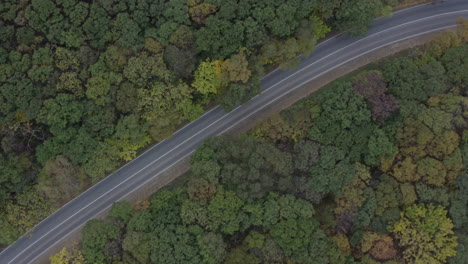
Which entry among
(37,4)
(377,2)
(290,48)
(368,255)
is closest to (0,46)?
(37,4)

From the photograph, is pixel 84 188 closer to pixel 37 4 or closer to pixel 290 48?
pixel 37 4

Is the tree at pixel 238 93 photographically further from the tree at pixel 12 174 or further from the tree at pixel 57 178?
the tree at pixel 12 174

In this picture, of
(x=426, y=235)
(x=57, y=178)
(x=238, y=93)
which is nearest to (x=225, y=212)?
(x=238, y=93)

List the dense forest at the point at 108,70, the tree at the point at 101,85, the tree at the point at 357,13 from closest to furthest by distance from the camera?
the dense forest at the point at 108,70, the tree at the point at 101,85, the tree at the point at 357,13

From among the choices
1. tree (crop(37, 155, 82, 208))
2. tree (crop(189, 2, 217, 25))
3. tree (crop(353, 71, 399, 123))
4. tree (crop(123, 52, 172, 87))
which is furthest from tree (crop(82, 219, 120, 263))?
tree (crop(353, 71, 399, 123))

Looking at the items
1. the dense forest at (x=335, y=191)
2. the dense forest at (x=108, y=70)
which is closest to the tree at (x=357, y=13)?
the dense forest at (x=108, y=70)

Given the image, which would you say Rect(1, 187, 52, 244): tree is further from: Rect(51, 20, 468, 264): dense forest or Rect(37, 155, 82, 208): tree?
Rect(51, 20, 468, 264): dense forest
